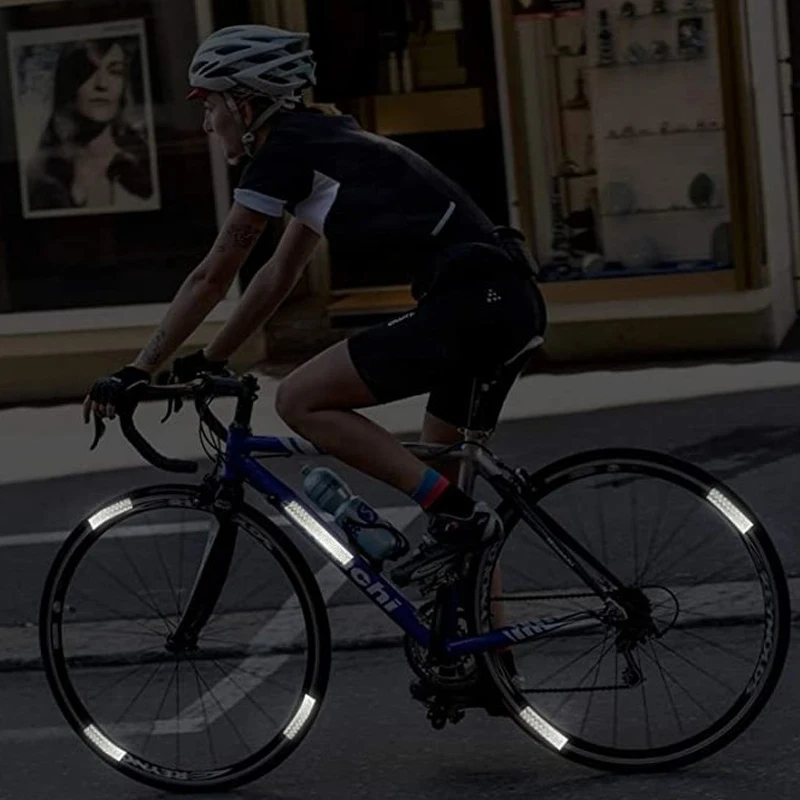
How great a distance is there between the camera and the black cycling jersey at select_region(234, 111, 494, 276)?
5020 millimetres

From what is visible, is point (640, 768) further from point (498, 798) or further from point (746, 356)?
point (746, 356)

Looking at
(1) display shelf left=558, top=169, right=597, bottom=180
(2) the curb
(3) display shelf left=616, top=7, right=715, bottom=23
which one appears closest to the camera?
(2) the curb

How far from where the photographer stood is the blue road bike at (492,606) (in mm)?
5141

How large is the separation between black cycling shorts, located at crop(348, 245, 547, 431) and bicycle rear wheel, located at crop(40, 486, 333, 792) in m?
0.46

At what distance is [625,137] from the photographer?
11969 mm

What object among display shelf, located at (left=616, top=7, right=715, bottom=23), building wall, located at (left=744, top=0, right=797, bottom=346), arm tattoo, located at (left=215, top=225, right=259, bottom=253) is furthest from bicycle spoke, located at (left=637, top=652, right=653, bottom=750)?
display shelf, located at (left=616, top=7, right=715, bottom=23)

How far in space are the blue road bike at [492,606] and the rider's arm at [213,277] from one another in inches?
5.3

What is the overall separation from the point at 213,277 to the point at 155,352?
23 cm

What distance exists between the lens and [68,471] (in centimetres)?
A: 1034

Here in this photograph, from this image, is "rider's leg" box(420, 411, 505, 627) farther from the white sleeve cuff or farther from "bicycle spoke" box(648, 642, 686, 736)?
the white sleeve cuff

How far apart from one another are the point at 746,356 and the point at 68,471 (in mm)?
3468

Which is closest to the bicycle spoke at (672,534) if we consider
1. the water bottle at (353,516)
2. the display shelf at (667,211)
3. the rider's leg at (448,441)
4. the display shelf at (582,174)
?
the rider's leg at (448,441)

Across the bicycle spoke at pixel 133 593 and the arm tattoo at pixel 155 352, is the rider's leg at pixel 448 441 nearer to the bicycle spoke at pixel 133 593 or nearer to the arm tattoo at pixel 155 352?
the arm tattoo at pixel 155 352

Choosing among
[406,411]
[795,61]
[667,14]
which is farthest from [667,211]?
[406,411]
